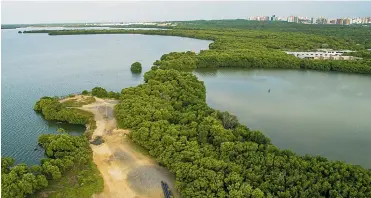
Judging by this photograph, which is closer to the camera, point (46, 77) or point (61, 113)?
point (61, 113)

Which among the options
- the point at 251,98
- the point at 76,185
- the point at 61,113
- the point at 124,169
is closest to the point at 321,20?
the point at 251,98

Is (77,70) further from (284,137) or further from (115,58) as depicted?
(284,137)

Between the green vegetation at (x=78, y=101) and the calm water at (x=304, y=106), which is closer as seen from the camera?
the calm water at (x=304, y=106)

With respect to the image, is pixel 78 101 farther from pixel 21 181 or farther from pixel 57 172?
pixel 21 181

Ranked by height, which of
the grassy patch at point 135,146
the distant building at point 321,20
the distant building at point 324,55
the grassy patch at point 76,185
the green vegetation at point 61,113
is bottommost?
the grassy patch at point 76,185

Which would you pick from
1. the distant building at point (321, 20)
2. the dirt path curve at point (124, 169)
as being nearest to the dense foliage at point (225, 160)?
the dirt path curve at point (124, 169)

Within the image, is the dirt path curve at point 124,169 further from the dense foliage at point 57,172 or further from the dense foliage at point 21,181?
the dense foliage at point 21,181

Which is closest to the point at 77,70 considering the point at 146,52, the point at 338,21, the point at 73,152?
the point at 146,52

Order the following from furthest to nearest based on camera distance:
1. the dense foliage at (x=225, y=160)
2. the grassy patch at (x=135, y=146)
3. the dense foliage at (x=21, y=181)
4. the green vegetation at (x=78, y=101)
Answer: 1. the green vegetation at (x=78, y=101)
2. the grassy patch at (x=135, y=146)
3. the dense foliage at (x=225, y=160)
4. the dense foliage at (x=21, y=181)
